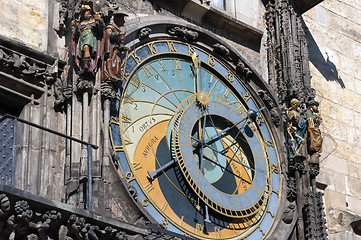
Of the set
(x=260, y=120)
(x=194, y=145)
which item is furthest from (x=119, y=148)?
(x=260, y=120)

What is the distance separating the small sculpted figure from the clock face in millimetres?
318

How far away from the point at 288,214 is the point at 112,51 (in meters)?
2.34

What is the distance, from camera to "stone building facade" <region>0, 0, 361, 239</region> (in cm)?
820

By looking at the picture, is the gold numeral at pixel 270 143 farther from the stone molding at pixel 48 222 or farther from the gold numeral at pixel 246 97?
the stone molding at pixel 48 222

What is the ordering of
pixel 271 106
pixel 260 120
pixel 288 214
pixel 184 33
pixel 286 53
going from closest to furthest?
1. pixel 288 214
2. pixel 184 33
3. pixel 260 120
4. pixel 271 106
5. pixel 286 53

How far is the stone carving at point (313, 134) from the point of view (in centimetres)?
1023

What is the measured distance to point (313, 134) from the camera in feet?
33.8

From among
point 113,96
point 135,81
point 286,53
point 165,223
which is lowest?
point 165,223

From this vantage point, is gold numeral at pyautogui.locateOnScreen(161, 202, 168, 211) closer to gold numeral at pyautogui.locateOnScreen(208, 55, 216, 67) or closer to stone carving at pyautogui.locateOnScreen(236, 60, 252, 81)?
gold numeral at pyautogui.locateOnScreen(208, 55, 216, 67)

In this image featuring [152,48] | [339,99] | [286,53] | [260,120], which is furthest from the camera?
[339,99]

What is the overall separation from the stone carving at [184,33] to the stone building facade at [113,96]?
0.01 m

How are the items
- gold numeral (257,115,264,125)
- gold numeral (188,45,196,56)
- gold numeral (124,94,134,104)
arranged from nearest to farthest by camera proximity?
1. gold numeral (124,94,134,104)
2. gold numeral (188,45,196,56)
3. gold numeral (257,115,264,125)

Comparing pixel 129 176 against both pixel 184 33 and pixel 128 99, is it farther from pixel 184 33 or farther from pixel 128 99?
Result: pixel 184 33

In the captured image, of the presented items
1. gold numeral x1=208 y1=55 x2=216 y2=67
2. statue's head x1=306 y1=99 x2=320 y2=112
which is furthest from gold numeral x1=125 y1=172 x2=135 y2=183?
statue's head x1=306 y1=99 x2=320 y2=112
